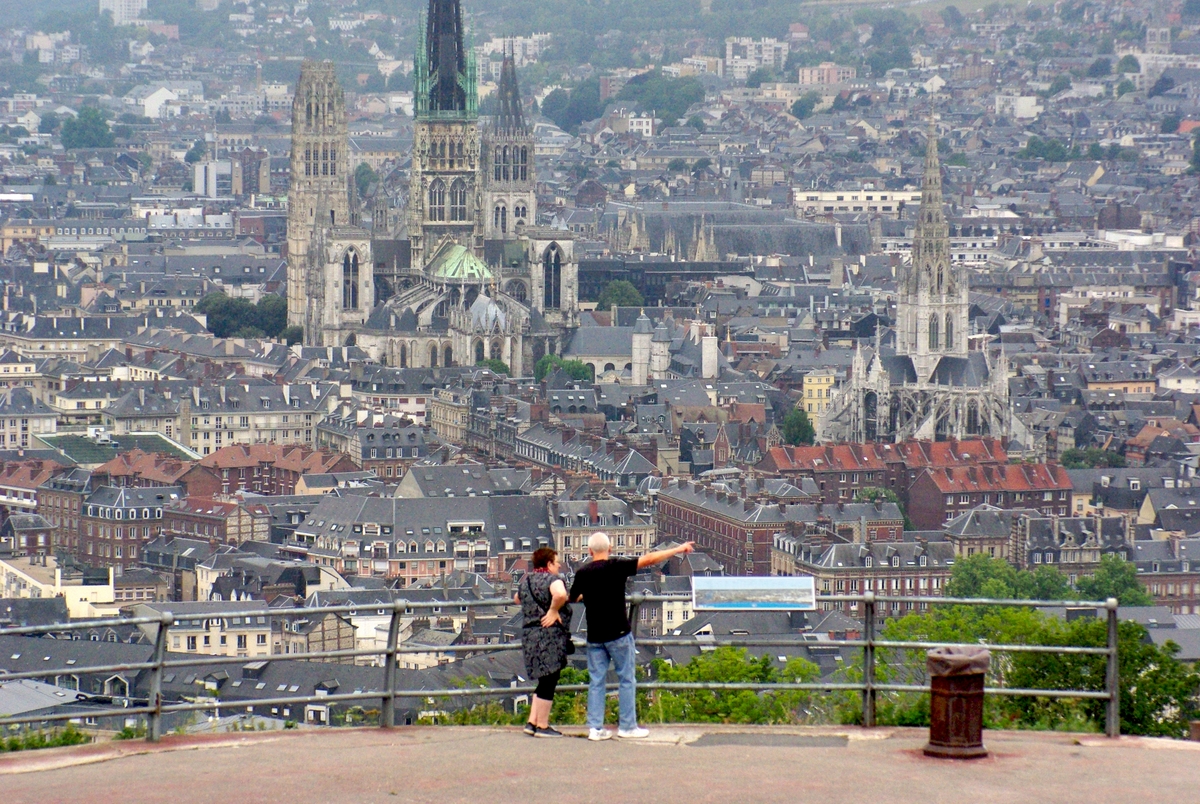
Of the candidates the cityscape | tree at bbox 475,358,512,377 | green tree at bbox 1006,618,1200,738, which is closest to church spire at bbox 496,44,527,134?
the cityscape

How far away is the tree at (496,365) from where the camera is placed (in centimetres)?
11650

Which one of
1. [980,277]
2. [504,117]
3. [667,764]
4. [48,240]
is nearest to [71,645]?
[667,764]

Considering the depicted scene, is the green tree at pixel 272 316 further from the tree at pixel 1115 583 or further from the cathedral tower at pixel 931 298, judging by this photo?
the tree at pixel 1115 583

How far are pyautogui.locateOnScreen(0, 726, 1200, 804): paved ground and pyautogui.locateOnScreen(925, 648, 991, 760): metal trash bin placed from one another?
0.49 ft

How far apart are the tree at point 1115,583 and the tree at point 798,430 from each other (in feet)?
81.6

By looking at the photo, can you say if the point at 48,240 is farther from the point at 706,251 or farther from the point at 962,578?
the point at 962,578

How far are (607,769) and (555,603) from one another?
1423 mm

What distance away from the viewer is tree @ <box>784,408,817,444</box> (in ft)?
328

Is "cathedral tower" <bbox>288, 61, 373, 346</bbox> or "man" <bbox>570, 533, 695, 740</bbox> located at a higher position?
"cathedral tower" <bbox>288, 61, 373, 346</bbox>

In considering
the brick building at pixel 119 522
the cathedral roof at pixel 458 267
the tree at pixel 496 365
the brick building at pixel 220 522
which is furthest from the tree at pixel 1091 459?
the cathedral roof at pixel 458 267

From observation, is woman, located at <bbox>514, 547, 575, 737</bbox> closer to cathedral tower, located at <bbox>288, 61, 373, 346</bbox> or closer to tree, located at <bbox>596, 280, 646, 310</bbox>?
cathedral tower, located at <bbox>288, 61, 373, 346</bbox>

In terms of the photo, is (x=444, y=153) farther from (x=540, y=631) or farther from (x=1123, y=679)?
(x=540, y=631)

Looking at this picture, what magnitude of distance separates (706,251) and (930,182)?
5833 centimetres

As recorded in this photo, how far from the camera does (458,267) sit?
12350cm
